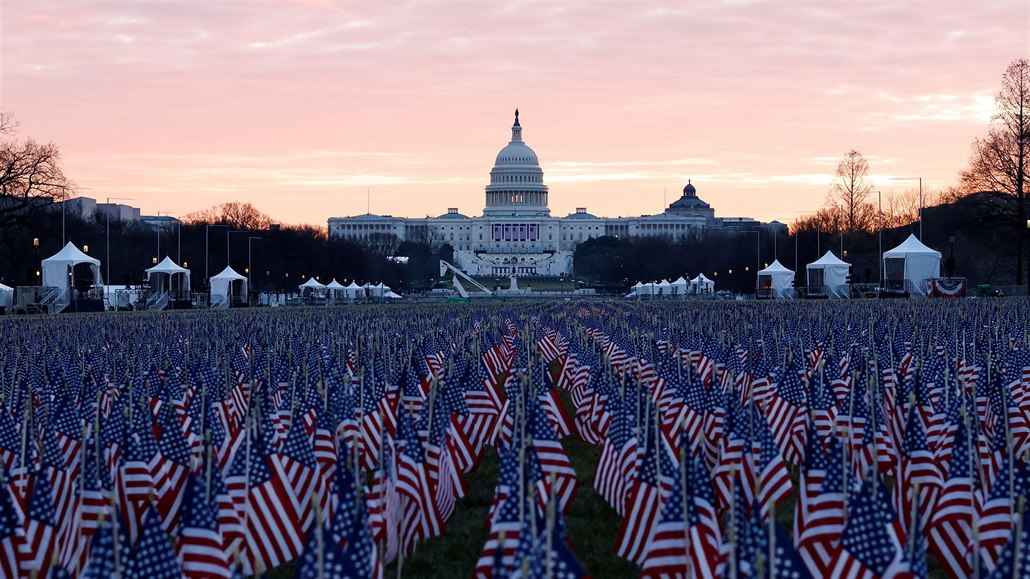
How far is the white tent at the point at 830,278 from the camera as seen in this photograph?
244 ft

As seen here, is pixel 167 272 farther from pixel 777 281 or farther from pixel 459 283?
pixel 777 281

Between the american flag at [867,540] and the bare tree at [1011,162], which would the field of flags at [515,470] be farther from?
the bare tree at [1011,162]

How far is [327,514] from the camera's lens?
34.4 feet

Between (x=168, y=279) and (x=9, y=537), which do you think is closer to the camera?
(x=9, y=537)

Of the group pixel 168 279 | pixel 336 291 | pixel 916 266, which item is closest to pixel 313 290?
pixel 336 291

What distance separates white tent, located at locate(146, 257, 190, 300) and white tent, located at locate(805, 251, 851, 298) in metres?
31.4

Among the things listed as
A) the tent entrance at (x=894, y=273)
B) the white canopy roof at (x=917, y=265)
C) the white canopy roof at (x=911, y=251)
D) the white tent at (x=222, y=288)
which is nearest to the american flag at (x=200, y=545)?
the white canopy roof at (x=917, y=265)

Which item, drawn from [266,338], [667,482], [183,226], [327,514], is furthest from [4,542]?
[183,226]

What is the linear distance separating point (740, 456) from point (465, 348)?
13.3m

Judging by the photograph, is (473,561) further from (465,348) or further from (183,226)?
(183,226)

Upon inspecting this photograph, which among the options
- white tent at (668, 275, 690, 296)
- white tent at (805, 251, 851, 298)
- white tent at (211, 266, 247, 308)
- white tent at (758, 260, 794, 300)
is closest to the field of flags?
white tent at (805, 251, 851, 298)

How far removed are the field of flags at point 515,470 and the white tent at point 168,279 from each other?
2061 inches

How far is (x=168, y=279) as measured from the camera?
78.5 meters

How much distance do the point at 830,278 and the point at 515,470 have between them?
69.5 m
